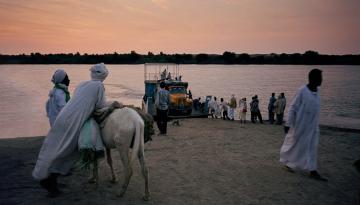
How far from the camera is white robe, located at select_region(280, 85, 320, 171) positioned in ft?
23.8

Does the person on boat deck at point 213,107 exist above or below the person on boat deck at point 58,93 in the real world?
below

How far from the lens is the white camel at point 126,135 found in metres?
5.77

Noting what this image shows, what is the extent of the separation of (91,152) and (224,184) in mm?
2889

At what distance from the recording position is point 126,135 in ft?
18.9

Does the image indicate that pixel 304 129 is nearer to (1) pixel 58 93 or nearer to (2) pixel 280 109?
(1) pixel 58 93

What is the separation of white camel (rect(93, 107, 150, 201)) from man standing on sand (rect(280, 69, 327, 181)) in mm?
3658

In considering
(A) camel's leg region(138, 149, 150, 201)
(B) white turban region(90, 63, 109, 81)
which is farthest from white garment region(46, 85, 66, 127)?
(A) camel's leg region(138, 149, 150, 201)

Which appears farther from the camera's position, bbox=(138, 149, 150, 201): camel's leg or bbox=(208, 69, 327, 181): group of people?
bbox=(208, 69, 327, 181): group of people

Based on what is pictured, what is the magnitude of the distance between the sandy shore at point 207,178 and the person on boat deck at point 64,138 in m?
0.51

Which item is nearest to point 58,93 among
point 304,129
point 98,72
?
point 98,72

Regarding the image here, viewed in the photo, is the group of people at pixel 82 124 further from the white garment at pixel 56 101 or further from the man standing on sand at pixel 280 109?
the man standing on sand at pixel 280 109

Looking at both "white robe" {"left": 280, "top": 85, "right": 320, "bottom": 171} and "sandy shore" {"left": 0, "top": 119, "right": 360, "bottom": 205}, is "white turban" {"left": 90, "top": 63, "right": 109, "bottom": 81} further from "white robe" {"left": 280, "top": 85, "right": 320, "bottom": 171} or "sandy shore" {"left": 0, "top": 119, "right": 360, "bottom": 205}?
"white robe" {"left": 280, "top": 85, "right": 320, "bottom": 171}

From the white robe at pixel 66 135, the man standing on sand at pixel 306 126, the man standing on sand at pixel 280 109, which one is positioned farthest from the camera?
the man standing on sand at pixel 280 109

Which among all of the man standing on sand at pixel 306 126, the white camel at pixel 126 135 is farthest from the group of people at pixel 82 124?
the white camel at pixel 126 135
